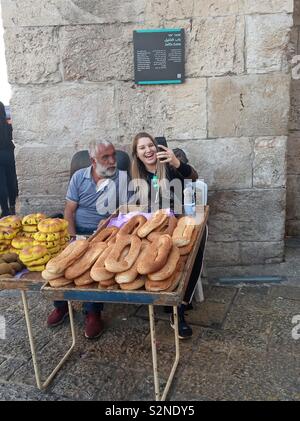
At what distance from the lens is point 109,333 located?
334 cm

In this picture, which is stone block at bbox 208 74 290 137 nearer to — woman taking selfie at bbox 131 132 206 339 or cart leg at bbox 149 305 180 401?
woman taking selfie at bbox 131 132 206 339

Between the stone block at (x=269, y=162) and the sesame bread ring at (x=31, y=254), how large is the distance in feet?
7.75

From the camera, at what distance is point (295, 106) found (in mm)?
4484

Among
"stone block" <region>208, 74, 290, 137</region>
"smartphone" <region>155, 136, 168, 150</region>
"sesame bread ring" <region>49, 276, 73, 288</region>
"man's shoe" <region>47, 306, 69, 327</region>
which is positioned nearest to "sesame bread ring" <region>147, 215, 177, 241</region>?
"sesame bread ring" <region>49, 276, 73, 288</region>

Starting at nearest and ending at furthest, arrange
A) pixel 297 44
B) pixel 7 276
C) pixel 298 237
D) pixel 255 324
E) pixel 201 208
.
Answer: pixel 7 276 → pixel 201 208 → pixel 255 324 → pixel 297 44 → pixel 298 237

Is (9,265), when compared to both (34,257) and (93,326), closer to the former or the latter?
A: (34,257)

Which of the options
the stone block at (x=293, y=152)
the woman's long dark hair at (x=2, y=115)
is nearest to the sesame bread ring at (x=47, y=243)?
the stone block at (x=293, y=152)

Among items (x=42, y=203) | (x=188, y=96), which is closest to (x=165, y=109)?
(x=188, y=96)

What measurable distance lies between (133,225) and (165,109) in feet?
5.85

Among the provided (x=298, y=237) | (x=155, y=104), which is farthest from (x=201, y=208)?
(x=298, y=237)

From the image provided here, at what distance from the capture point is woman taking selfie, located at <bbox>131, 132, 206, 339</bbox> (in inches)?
131

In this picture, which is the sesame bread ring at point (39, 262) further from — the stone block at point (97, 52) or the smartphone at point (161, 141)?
the stone block at point (97, 52)
